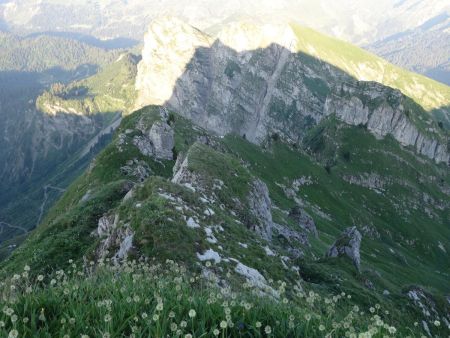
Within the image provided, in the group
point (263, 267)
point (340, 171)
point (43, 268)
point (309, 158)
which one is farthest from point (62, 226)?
point (340, 171)

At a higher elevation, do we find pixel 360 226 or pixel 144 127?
pixel 144 127

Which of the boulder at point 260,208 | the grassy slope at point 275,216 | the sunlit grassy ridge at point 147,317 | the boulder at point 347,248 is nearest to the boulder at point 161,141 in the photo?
the grassy slope at point 275,216

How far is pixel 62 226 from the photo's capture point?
110ft

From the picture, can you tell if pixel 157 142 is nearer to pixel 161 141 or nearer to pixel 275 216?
pixel 161 141

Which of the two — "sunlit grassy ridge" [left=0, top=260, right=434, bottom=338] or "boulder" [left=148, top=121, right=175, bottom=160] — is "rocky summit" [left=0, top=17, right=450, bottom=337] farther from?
"boulder" [left=148, top=121, right=175, bottom=160]

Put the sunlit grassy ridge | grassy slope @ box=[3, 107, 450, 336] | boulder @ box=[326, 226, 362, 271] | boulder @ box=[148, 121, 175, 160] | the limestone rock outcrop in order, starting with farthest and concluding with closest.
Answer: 1. boulder @ box=[148, 121, 175, 160]
2. the limestone rock outcrop
3. boulder @ box=[326, 226, 362, 271]
4. grassy slope @ box=[3, 107, 450, 336]
5. the sunlit grassy ridge

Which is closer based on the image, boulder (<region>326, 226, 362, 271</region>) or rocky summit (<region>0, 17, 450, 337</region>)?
rocky summit (<region>0, 17, 450, 337</region>)

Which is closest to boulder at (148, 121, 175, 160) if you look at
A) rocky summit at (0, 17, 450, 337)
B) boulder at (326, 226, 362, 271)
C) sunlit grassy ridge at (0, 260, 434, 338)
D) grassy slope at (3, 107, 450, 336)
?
rocky summit at (0, 17, 450, 337)

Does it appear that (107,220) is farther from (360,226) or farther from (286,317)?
(360,226)

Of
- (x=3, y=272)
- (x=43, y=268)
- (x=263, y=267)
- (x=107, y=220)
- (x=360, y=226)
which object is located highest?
(x=263, y=267)

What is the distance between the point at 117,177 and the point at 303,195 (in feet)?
279

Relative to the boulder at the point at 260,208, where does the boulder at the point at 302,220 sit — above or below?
below

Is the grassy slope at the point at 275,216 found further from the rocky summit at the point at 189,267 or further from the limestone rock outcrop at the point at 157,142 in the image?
the limestone rock outcrop at the point at 157,142

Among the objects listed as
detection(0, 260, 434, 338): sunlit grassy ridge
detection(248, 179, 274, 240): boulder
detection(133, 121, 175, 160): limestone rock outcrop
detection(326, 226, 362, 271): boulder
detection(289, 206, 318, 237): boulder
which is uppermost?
detection(0, 260, 434, 338): sunlit grassy ridge
